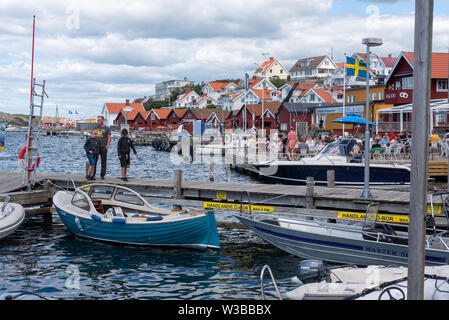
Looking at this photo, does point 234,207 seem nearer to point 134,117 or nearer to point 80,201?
point 80,201

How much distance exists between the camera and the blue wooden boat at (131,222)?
46.4ft

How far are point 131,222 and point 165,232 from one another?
102 centimetres

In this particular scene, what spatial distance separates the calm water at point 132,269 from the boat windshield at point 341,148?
37.4 ft

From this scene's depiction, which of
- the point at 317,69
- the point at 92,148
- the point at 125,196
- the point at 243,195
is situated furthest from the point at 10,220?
the point at 317,69

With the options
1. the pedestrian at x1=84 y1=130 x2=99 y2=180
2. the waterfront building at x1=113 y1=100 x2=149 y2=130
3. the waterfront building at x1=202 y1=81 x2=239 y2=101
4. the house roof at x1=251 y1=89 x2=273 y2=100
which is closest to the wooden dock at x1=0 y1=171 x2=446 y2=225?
the pedestrian at x1=84 y1=130 x2=99 y2=180

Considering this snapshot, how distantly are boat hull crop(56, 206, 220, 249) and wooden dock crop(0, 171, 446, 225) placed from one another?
1.36 meters

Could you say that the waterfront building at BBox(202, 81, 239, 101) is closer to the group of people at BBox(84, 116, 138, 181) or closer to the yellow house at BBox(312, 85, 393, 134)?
the yellow house at BBox(312, 85, 393, 134)

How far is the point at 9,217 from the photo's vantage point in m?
15.0

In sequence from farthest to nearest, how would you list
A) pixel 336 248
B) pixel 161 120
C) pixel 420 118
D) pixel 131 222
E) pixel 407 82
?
pixel 161 120
pixel 407 82
pixel 131 222
pixel 336 248
pixel 420 118

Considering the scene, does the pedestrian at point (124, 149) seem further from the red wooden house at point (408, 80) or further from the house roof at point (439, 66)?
the house roof at point (439, 66)

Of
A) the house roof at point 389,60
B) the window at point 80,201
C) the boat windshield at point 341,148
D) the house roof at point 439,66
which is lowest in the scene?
the window at point 80,201

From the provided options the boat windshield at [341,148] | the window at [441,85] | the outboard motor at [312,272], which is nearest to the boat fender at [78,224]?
the outboard motor at [312,272]
